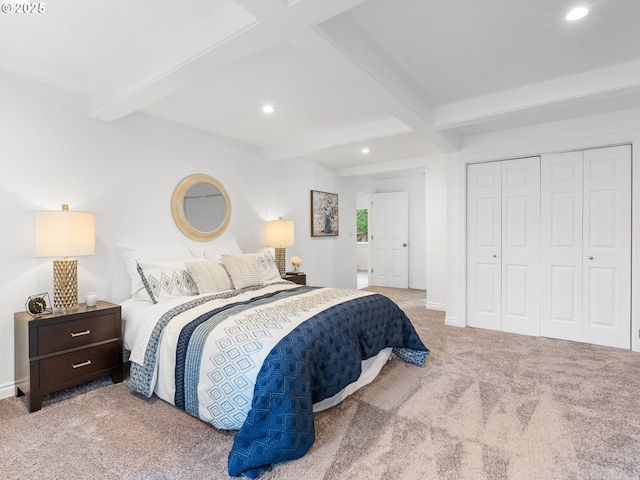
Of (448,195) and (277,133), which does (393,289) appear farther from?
(277,133)

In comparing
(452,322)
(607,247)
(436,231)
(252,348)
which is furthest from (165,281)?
(607,247)

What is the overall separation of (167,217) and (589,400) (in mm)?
3866

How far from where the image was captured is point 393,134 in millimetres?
3598

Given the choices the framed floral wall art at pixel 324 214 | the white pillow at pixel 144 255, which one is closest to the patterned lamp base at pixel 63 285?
the white pillow at pixel 144 255

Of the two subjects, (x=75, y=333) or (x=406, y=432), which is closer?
(x=406, y=432)

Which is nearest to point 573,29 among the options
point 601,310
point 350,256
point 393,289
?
point 601,310

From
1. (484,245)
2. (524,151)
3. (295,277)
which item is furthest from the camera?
(295,277)

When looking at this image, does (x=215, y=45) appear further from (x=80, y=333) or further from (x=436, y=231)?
(x=436, y=231)

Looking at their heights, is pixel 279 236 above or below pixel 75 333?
above

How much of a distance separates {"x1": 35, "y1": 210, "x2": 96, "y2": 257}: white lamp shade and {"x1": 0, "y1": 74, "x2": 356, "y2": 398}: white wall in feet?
0.92

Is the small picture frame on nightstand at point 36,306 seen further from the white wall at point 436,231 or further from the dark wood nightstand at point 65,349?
the white wall at point 436,231

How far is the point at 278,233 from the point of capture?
4.54 metres

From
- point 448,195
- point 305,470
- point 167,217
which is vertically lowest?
point 305,470

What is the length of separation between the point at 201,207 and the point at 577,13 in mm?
3516
